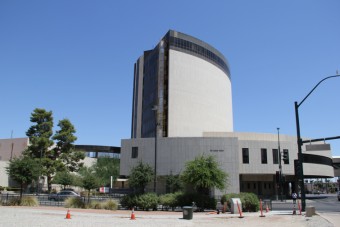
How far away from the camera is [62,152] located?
7156cm

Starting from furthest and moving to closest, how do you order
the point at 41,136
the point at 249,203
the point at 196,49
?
Answer: the point at 196,49
the point at 41,136
the point at 249,203

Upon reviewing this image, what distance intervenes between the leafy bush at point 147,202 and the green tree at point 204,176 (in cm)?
412

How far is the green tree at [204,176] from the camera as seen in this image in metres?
30.2

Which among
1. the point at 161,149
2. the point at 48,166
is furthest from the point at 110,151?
the point at 161,149

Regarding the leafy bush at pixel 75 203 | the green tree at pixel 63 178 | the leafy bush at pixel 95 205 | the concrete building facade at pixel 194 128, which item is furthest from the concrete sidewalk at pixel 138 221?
the green tree at pixel 63 178

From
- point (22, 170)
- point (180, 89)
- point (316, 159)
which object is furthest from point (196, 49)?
point (22, 170)

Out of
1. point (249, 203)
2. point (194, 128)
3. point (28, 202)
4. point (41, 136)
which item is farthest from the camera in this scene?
point (194, 128)

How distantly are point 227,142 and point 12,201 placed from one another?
3885 cm

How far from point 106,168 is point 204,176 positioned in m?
64.2

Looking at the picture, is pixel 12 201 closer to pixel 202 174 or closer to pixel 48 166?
pixel 202 174

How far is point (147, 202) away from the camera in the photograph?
28.2 metres

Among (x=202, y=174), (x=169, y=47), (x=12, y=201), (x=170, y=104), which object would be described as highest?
(x=169, y=47)

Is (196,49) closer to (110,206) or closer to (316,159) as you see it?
(316,159)

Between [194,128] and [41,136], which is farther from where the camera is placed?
[194,128]
